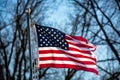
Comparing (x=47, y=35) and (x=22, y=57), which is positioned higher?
(x=47, y=35)

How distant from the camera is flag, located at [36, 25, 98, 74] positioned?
46.5 ft

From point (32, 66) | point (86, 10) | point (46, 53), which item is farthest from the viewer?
point (86, 10)

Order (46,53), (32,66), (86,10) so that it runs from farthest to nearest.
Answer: (86,10) < (46,53) < (32,66)

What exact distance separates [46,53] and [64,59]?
70 centimetres

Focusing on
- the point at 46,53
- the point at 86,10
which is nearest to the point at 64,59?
the point at 46,53

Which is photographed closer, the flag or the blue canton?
the flag

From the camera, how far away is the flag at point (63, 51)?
46.5ft

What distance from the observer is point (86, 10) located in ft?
93.0

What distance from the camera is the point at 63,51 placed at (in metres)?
14.6

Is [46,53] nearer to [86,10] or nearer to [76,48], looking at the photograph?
[76,48]

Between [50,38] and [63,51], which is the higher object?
[50,38]

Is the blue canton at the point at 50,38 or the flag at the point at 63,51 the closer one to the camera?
the flag at the point at 63,51

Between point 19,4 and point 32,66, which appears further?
point 19,4

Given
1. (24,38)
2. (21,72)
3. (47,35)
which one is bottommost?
(21,72)
